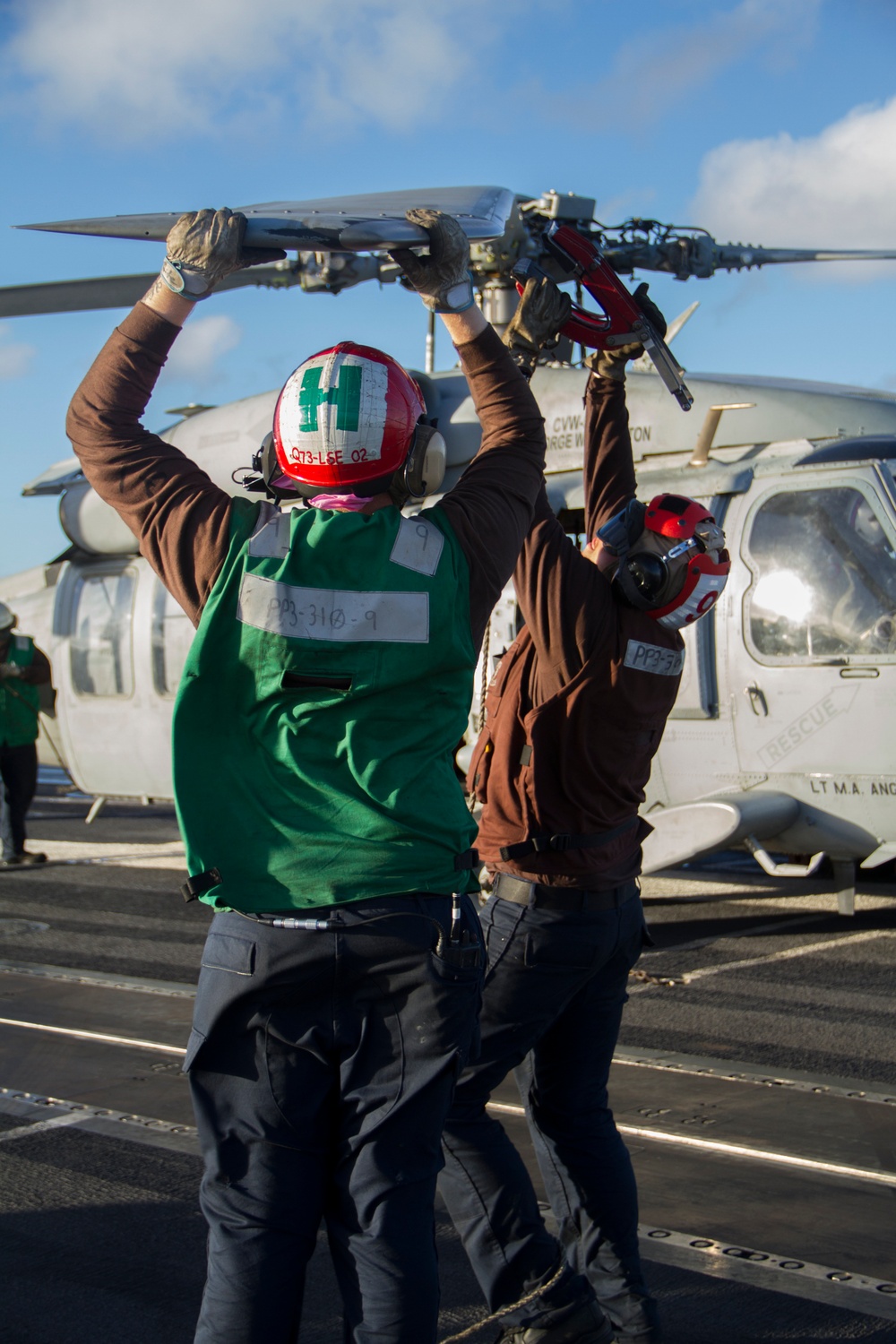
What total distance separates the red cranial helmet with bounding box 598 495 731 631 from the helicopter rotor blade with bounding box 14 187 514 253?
83 centimetres

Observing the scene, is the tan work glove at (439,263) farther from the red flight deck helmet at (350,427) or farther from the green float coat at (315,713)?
the green float coat at (315,713)

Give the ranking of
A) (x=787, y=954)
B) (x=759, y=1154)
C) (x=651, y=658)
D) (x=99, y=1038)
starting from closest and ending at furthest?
(x=651, y=658), (x=759, y=1154), (x=99, y=1038), (x=787, y=954)

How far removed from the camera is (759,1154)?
428 centimetres

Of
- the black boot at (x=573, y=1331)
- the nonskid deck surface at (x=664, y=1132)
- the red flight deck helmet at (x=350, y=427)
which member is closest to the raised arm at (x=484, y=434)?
the red flight deck helmet at (x=350, y=427)

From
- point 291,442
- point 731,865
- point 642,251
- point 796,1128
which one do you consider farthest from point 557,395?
point 291,442

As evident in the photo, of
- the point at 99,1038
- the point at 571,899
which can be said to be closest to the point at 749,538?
the point at 99,1038

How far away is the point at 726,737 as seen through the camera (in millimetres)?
7582

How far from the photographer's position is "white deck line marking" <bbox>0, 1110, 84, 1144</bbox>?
4488 millimetres

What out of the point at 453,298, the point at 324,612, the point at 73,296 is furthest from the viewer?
the point at 73,296

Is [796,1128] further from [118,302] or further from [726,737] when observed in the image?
[118,302]

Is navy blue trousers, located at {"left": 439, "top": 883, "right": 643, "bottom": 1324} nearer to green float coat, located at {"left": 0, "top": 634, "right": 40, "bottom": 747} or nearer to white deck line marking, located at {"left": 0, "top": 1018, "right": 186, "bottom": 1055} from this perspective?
white deck line marking, located at {"left": 0, "top": 1018, "right": 186, "bottom": 1055}

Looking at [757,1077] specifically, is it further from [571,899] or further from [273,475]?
[273,475]

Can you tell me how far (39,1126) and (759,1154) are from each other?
2.53 m

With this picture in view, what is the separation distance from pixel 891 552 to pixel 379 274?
392 centimetres
